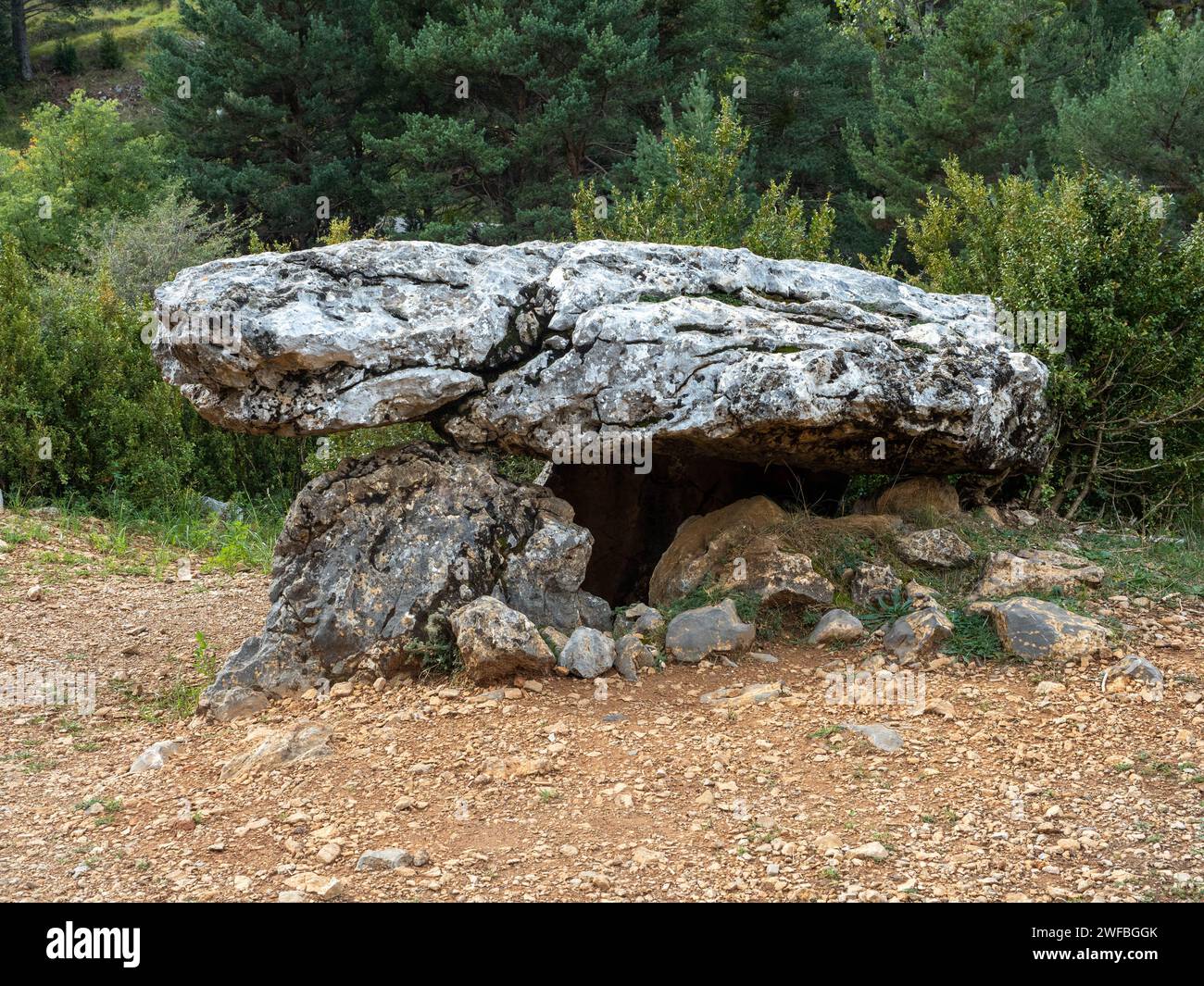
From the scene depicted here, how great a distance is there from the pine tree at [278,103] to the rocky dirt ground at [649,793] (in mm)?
18480

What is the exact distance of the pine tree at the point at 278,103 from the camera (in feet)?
72.1

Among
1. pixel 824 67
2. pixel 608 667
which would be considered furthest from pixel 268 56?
pixel 608 667

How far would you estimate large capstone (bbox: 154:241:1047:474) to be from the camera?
17.7 ft

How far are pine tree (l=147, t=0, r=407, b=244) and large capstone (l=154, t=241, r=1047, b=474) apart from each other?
17.1 metres

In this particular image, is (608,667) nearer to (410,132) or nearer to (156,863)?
(156,863)

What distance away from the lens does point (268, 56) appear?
22.2 meters

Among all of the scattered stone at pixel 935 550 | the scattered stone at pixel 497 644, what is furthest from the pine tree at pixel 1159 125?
the scattered stone at pixel 497 644

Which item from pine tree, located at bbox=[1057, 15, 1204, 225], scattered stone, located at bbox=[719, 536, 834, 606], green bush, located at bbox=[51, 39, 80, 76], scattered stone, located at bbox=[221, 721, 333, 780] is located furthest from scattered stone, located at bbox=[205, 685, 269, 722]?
green bush, located at bbox=[51, 39, 80, 76]

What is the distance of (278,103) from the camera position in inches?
930

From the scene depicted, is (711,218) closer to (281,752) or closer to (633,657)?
(633,657)

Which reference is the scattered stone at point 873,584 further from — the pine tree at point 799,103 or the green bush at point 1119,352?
the pine tree at point 799,103

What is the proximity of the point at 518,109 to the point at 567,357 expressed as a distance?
731 inches

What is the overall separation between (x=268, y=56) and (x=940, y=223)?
52.2ft

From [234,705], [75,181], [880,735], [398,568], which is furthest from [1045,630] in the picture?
[75,181]
